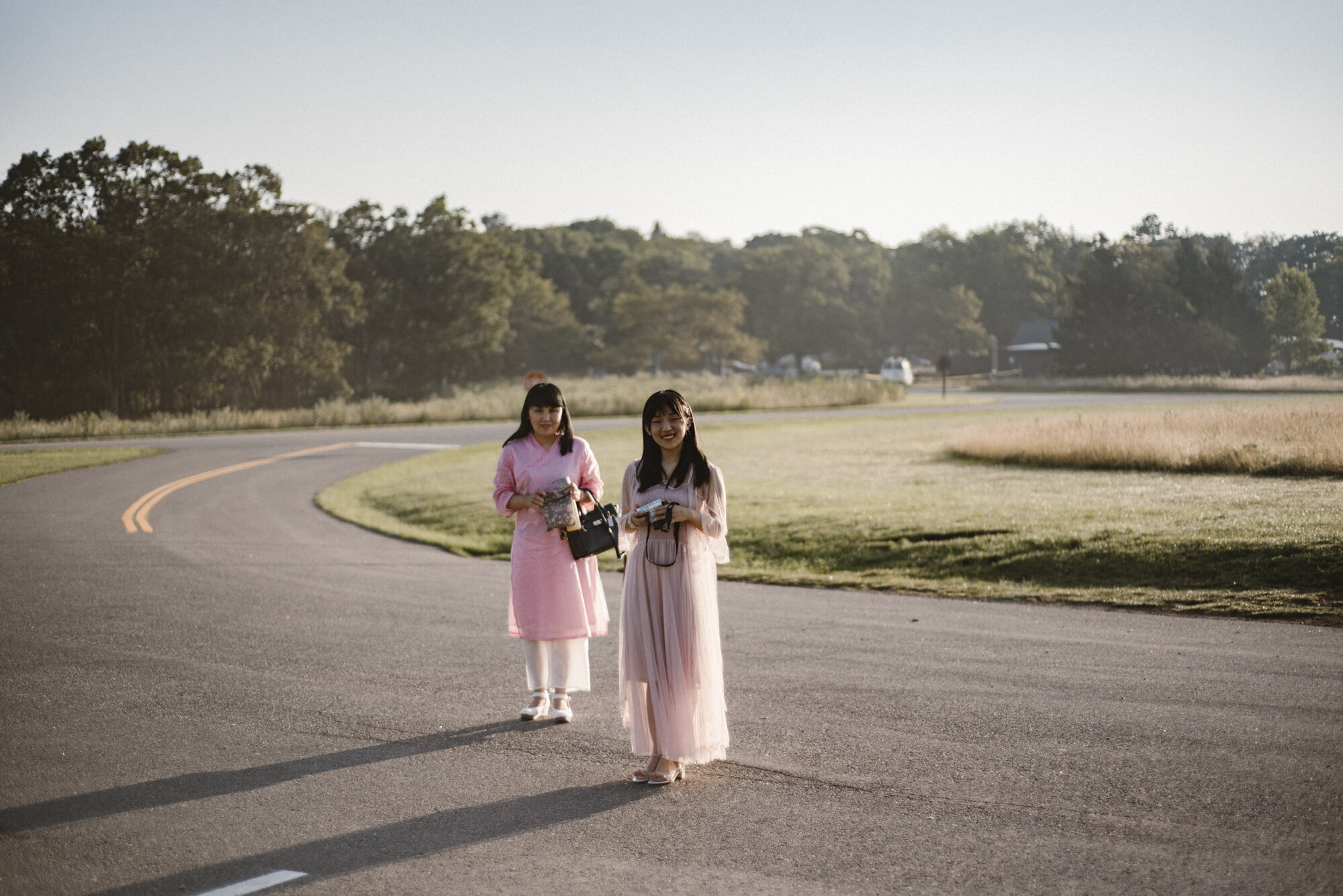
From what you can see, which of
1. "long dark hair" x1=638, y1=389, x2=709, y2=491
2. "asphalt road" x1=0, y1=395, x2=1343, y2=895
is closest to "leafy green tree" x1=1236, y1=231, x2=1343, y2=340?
"asphalt road" x1=0, y1=395, x2=1343, y2=895

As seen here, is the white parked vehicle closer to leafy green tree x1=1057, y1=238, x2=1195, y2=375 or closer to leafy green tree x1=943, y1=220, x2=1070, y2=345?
leafy green tree x1=1057, y1=238, x2=1195, y2=375

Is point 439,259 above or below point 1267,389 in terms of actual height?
above

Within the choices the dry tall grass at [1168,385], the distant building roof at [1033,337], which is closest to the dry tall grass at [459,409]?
the dry tall grass at [1168,385]

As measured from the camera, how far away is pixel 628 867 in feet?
14.4

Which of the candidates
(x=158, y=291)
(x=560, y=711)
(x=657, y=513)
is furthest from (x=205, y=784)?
(x=158, y=291)

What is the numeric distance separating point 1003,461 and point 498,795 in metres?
18.1

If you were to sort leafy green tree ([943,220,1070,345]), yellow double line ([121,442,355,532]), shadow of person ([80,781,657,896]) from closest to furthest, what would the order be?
shadow of person ([80,781,657,896])
yellow double line ([121,442,355,532])
leafy green tree ([943,220,1070,345])

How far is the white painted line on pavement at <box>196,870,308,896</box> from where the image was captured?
417 cm

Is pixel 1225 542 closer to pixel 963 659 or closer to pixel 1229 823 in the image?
pixel 963 659

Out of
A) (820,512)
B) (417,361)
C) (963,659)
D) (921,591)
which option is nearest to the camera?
(963,659)

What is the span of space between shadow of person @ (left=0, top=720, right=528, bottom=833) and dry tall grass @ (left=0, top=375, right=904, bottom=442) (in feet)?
103

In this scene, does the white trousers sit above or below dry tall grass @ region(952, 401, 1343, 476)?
below

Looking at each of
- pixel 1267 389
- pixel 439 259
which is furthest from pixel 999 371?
pixel 1267 389

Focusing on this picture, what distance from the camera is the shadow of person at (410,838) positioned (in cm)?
432
